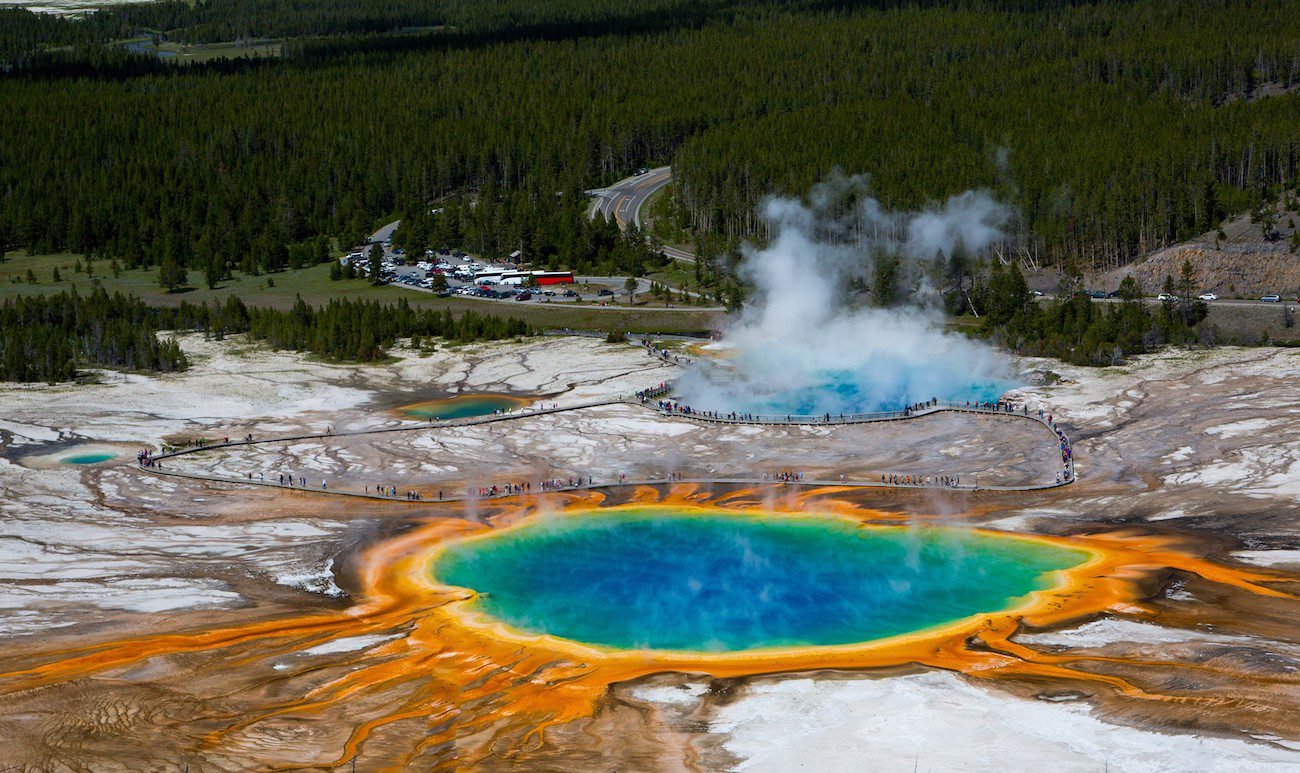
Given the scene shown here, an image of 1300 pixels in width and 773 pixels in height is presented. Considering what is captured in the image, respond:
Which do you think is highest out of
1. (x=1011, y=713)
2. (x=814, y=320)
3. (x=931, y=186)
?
(x=931, y=186)

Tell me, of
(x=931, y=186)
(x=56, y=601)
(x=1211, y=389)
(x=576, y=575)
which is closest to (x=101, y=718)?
(x=56, y=601)

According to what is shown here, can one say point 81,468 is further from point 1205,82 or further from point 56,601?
point 1205,82

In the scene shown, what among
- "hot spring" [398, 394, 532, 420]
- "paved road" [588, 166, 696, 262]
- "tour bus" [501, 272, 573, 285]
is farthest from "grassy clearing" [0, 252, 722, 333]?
"hot spring" [398, 394, 532, 420]

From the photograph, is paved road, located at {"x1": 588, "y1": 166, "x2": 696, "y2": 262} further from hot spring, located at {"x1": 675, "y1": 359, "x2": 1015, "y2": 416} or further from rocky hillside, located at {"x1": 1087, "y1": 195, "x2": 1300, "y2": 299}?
hot spring, located at {"x1": 675, "y1": 359, "x2": 1015, "y2": 416}

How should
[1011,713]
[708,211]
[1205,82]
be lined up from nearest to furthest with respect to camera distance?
[1011,713], [708,211], [1205,82]

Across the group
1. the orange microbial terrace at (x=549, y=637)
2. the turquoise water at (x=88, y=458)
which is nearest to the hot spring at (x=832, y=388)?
the orange microbial terrace at (x=549, y=637)
